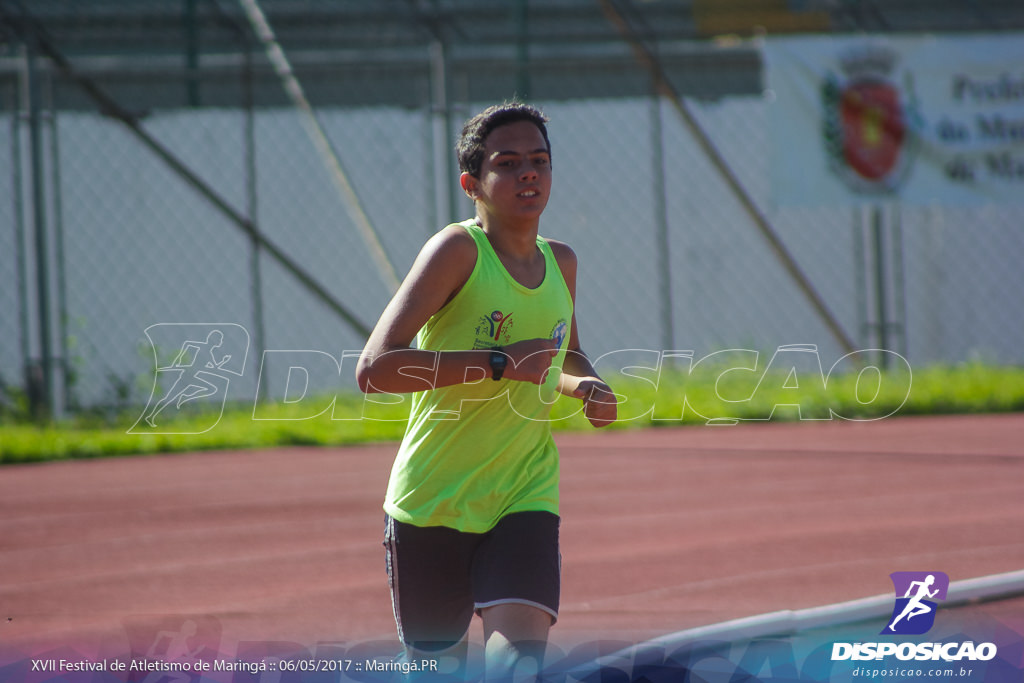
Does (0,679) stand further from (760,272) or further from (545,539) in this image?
(760,272)

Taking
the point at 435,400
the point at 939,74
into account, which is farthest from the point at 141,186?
the point at 435,400

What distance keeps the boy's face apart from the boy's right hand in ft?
1.10

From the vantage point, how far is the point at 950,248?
10.8 meters

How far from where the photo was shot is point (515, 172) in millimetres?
2805

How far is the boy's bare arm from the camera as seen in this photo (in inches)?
103

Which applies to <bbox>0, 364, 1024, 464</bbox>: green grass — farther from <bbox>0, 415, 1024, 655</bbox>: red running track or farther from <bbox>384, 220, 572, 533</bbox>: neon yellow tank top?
<bbox>384, 220, 572, 533</bbox>: neon yellow tank top

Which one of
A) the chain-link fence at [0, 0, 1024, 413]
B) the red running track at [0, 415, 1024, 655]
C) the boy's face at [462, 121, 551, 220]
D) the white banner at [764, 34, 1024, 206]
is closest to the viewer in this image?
the boy's face at [462, 121, 551, 220]

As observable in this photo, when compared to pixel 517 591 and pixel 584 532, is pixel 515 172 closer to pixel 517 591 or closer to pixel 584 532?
pixel 517 591

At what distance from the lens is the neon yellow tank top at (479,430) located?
2764 mm

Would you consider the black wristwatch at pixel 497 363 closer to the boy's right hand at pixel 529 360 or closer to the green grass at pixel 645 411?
the boy's right hand at pixel 529 360

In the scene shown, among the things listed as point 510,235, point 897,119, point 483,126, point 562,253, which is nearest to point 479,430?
point 510,235

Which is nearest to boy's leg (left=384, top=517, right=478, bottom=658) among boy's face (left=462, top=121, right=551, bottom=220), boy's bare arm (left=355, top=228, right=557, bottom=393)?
boy's bare arm (left=355, top=228, right=557, bottom=393)

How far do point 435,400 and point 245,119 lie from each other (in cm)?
750

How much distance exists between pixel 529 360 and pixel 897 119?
8.51 metres
